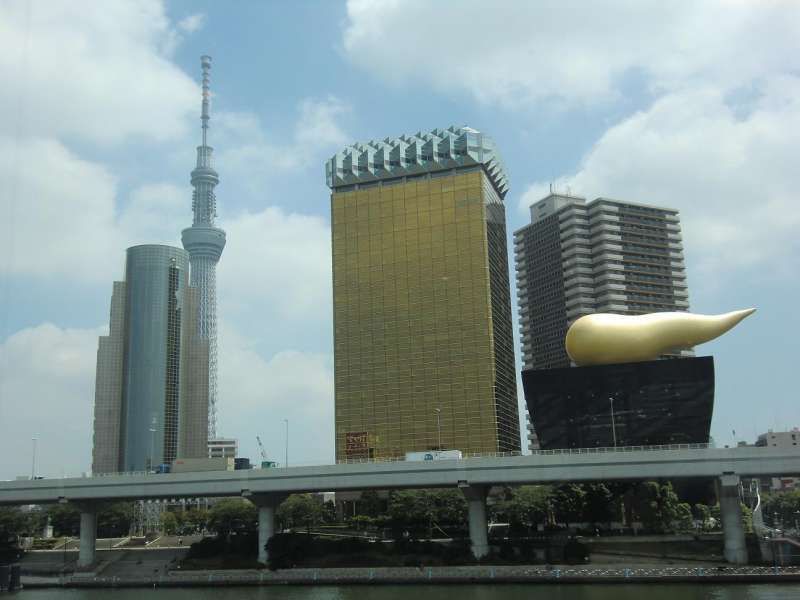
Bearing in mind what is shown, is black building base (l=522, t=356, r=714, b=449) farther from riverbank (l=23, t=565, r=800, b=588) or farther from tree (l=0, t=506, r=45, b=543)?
tree (l=0, t=506, r=45, b=543)

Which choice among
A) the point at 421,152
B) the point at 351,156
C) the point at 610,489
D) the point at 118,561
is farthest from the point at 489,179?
the point at 118,561

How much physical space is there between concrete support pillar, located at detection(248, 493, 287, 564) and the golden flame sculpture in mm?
34699

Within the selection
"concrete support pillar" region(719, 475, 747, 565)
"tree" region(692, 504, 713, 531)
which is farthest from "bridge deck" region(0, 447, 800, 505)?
"tree" region(692, 504, 713, 531)

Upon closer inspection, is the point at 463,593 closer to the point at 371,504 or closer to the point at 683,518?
the point at 683,518

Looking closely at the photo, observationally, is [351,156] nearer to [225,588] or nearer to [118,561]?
[118,561]

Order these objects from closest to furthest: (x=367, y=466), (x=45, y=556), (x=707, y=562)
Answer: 1. (x=707, y=562)
2. (x=367, y=466)
3. (x=45, y=556)

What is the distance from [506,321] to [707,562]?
9403 centimetres

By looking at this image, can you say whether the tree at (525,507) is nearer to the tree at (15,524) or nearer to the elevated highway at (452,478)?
the elevated highway at (452,478)

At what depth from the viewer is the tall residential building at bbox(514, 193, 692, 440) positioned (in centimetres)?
17738

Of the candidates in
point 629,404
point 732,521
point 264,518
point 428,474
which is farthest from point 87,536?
point 732,521

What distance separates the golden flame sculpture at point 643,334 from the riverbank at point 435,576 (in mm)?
23876

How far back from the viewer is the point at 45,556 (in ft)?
330

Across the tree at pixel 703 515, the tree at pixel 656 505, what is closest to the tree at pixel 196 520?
the tree at pixel 656 505

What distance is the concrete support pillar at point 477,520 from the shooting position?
77875mm
